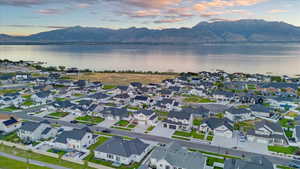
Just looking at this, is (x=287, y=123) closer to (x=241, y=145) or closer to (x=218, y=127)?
(x=241, y=145)

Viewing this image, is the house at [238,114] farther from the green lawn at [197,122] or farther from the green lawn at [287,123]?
the green lawn at [197,122]

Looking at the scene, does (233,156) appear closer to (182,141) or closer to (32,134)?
(182,141)

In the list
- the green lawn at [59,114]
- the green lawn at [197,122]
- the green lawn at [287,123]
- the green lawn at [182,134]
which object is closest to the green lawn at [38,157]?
the green lawn at [59,114]

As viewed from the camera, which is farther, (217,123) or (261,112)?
(261,112)

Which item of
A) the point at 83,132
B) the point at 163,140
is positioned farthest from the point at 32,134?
the point at 163,140

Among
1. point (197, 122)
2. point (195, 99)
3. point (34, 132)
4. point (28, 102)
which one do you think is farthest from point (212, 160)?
point (28, 102)

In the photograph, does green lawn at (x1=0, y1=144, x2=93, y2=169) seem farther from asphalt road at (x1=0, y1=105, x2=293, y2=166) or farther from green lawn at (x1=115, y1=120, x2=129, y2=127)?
green lawn at (x1=115, y1=120, x2=129, y2=127)
